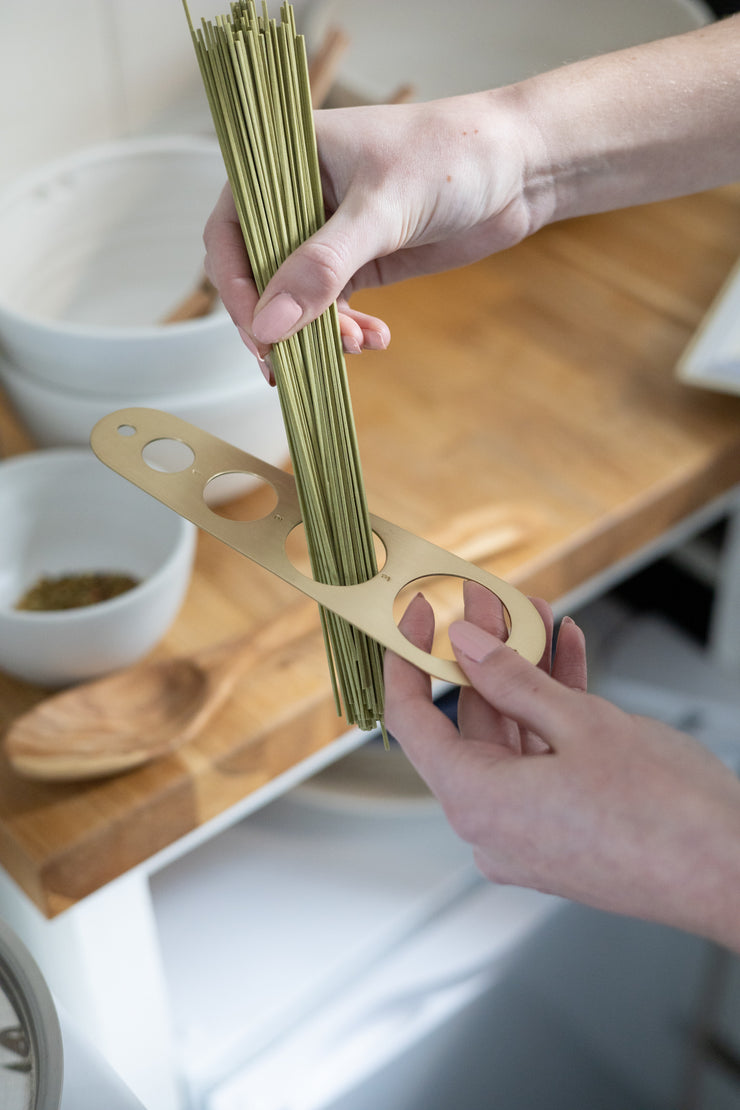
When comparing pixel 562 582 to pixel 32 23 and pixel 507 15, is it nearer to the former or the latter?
pixel 507 15

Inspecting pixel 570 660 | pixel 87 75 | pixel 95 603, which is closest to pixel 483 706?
pixel 570 660

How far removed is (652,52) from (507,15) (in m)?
0.35

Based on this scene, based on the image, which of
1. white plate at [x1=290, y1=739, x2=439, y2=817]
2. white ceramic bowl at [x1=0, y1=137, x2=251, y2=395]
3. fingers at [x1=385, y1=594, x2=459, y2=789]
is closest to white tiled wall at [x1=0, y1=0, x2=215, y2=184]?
white ceramic bowl at [x1=0, y1=137, x2=251, y2=395]

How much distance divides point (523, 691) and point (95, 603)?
32 cm

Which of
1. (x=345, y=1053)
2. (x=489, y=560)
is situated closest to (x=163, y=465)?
(x=489, y=560)

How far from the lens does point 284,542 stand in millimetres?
275

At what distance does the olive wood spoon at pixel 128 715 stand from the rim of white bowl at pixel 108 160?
15 cm

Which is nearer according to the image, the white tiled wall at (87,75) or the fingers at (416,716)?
the fingers at (416,716)

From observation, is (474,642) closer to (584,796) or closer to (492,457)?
(584,796)

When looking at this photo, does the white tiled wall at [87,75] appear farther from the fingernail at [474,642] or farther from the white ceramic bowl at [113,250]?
the fingernail at [474,642]

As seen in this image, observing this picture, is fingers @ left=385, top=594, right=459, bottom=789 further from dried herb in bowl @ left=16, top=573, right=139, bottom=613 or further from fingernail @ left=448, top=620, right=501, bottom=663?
dried herb in bowl @ left=16, top=573, right=139, bottom=613

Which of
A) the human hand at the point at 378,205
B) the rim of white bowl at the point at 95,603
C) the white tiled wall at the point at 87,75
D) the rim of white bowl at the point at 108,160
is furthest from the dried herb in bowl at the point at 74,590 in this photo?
the white tiled wall at the point at 87,75

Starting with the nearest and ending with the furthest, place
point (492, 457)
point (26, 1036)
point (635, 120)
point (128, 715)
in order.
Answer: point (26, 1036)
point (635, 120)
point (128, 715)
point (492, 457)

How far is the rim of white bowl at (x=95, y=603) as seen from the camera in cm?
46
